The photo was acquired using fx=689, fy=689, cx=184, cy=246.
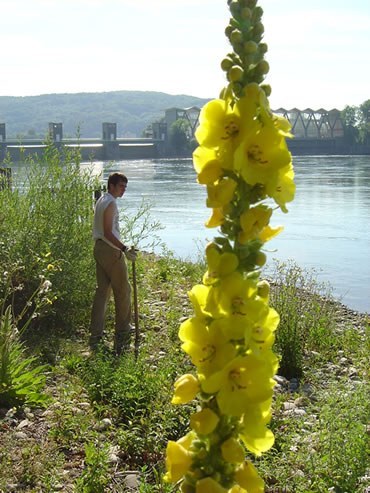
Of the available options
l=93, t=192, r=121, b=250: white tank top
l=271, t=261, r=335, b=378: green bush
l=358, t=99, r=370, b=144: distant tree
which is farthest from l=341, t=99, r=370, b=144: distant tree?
l=93, t=192, r=121, b=250: white tank top

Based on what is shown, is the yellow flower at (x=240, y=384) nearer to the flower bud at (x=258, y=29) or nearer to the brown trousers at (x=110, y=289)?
the flower bud at (x=258, y=29)

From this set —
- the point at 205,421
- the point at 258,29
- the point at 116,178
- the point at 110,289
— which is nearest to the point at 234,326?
the point at 205,421

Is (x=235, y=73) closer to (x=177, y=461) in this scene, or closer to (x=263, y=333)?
(x=263, y=333)

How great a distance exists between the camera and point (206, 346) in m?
1.30

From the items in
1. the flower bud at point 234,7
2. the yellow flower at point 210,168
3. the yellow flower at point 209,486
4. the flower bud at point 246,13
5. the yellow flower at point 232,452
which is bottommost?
the yellow flower at point 209,486

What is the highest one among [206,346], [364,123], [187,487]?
[364,123]

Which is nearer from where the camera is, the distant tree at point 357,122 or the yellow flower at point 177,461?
the yellow flower at point 177,461

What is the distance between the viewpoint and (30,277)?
7.33 m

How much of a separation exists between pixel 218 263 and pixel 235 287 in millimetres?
56

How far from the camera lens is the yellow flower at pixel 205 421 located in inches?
50.2

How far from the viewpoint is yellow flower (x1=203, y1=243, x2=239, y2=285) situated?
4.22 feet

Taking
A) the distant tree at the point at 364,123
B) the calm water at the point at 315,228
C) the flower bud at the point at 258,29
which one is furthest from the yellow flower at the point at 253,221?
the distant tree at the point at 364,123

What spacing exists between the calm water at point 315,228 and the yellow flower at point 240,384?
24.5 ft

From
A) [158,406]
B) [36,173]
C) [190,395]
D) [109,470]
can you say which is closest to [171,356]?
[158,406]
